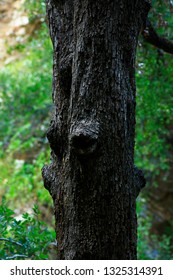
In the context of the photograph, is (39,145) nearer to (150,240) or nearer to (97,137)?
(150,240)

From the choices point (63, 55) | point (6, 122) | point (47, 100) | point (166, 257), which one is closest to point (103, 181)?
point (63, 55)

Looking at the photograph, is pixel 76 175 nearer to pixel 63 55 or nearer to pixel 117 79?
pixel 117 79

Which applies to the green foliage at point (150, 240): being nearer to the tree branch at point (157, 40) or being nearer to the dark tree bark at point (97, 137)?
the tree branch at point (157, 40)

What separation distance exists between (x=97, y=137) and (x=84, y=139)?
0.17ft

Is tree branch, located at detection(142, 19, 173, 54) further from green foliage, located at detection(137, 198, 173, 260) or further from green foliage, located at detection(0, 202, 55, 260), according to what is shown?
green foliage, located at detection(137, 198, 173, 260)

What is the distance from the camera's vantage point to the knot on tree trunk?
153 cm

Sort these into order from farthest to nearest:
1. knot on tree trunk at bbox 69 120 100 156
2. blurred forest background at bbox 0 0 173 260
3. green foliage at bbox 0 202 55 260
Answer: blurred forest background at bbox 0 0 173 260
green foliage at bbox 0 202 55 260
knot on tree trunk at bbox 69 120 100 156

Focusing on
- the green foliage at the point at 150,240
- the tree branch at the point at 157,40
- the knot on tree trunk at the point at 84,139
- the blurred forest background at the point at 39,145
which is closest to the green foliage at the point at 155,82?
the blurred forest background at the point at 39,145

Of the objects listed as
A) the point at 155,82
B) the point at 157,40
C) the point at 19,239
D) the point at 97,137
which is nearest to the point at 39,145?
the point at 155,82

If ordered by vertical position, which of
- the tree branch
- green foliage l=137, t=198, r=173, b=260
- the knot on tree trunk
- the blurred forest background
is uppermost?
the tree branch

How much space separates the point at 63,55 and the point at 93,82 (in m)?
0.25

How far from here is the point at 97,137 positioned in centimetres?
156

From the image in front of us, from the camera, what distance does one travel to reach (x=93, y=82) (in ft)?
5.40

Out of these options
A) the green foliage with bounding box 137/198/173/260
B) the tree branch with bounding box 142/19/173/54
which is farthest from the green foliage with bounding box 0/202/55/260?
the green foliage with bounding box 137/198/173/260
